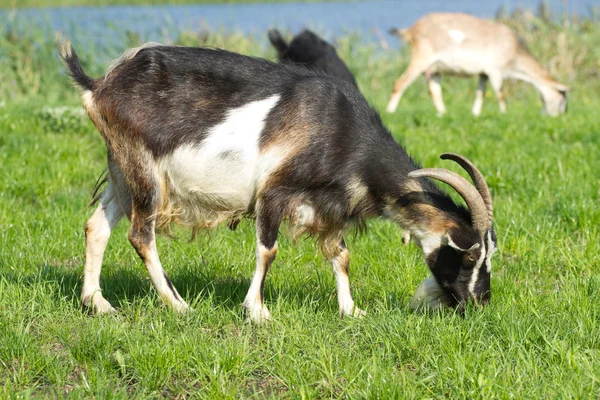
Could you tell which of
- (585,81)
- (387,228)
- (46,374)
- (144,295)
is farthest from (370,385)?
(585,81)

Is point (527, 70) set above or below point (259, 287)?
below

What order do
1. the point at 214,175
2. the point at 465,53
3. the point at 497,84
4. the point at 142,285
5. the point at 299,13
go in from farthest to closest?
the point at 299,13, the point at 497,84, the point at 465,53, the point at 142,285, the point at 214,175

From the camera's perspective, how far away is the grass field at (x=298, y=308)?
363cm

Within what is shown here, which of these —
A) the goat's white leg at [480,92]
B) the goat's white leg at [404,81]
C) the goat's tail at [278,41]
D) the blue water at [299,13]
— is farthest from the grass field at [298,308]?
the blue water at [299,13]

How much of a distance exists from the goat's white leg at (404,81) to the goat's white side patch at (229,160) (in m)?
7.61

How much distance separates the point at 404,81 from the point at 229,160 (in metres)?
8.54

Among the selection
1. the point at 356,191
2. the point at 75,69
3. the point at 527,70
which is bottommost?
the point at 527,70

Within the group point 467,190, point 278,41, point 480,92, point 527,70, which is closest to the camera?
point 467,190

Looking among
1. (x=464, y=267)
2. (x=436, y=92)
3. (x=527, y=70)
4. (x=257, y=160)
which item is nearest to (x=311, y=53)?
(x=257, y=160)

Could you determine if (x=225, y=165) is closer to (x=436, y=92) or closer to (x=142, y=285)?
(x=142, y=285)

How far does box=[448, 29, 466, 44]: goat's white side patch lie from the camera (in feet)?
42.8

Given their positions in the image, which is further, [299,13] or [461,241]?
[299,13]

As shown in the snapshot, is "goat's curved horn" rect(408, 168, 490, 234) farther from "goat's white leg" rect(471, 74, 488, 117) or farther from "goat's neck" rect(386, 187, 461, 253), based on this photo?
"goat's white leg" rect(471, 74, 488, 117)

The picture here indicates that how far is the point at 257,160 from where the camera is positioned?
4.41 m
